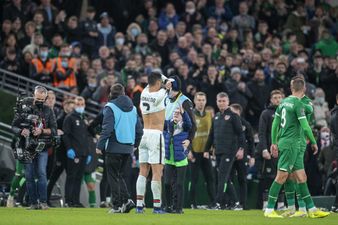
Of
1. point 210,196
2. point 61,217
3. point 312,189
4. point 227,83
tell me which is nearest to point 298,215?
point 61,217

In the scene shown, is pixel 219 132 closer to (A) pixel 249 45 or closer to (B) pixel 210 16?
(A) pixel 249 45

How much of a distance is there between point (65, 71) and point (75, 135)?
4.33 m

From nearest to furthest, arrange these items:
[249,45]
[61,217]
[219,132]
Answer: [61,217], [219,132], [249,45]

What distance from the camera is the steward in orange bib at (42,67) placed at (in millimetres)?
28406

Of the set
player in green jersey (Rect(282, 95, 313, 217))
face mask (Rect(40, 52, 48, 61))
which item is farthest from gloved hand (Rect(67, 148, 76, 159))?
player in green jersey (Rect(282, 95, 313, 217))

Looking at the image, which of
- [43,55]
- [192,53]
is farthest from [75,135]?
[192,53]

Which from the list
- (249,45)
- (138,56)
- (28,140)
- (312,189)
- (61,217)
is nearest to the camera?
(61,217)

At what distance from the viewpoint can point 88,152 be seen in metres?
24.8

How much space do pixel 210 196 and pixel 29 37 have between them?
7.34 metres

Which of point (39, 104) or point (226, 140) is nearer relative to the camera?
point (39, 104)

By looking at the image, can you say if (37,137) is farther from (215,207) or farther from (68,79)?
(68,79)

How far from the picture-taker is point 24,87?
96.0ft

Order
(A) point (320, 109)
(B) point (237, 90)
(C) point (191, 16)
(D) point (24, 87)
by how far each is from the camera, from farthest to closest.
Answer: (C) point (191, 16), (A) point (320, 109), (D) point (24, 87), (B) point (237, 90)

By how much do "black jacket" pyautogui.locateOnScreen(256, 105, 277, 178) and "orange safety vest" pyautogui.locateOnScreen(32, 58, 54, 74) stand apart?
6.12 metres
